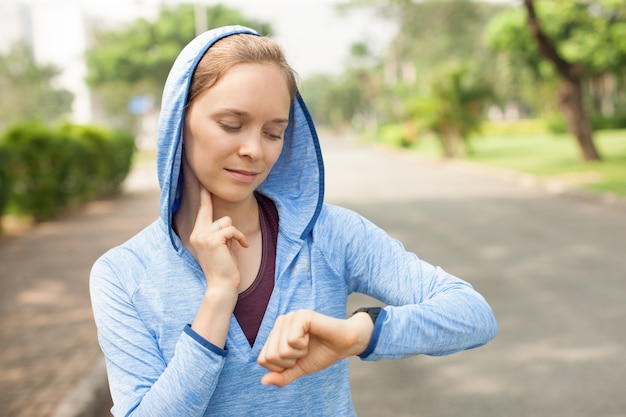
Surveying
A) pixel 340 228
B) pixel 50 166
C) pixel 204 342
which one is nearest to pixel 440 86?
pixel 50 166

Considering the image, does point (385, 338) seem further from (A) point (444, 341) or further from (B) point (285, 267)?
(B) point (285, 267)

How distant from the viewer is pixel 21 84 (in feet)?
217

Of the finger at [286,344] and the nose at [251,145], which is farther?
the nose at [251,145]

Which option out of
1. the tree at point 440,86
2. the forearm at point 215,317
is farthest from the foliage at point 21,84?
the forearm at point 215,317

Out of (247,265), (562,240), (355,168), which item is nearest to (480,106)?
(355,168)

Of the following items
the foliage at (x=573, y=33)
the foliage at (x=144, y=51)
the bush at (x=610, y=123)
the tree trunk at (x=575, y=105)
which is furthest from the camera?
the foliage at (x=144, y=51)

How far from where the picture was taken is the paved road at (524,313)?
4.64 meters

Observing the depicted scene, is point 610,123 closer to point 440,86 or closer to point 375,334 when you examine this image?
point 440,86

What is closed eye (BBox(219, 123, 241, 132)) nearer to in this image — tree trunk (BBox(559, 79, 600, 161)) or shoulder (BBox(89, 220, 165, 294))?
shoulder (BBox(89, 220, 165, 294))

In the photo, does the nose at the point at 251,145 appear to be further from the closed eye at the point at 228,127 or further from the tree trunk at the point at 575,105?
the tree trunk at the point at 575,105

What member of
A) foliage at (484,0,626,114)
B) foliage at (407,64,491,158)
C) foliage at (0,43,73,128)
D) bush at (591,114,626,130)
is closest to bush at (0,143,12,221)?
foliage at (484,0,626,114)

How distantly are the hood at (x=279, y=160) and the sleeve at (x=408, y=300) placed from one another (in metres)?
0.11

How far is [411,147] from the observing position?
42719mm

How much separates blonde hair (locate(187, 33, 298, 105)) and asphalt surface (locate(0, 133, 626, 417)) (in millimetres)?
3276
